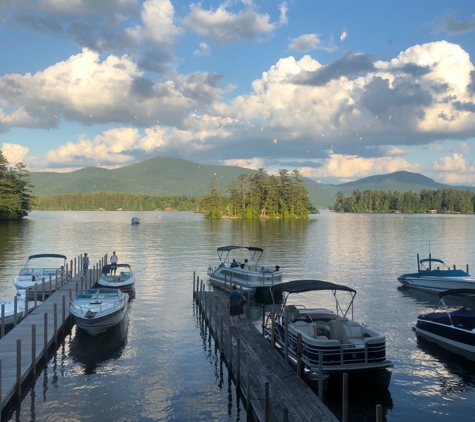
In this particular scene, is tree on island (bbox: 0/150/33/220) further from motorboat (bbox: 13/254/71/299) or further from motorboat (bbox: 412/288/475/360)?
motorboat (bbox: 412/288/475/360)

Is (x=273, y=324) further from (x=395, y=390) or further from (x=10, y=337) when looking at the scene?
(x=10, y=337)

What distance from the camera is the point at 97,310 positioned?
25.8 meters

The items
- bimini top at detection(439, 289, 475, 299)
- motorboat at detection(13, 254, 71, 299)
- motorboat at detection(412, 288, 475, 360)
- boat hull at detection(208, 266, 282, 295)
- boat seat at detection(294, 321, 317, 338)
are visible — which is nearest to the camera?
boat seat at detection(294, 321, 317, 338)

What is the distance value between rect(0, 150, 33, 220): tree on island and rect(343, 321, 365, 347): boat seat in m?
133

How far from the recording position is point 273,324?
22562 mm

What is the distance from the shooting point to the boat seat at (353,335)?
1890 centimetres

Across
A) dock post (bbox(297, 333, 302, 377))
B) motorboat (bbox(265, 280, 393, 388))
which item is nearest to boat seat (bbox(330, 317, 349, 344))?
motorboat (bbox(265, 280, 393, 388))

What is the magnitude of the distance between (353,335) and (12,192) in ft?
463

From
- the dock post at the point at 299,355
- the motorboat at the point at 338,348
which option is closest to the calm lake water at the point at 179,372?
the motorboat at the point at 338,348

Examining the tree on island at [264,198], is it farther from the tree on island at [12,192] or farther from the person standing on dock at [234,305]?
the person standing on dock at [234,305]

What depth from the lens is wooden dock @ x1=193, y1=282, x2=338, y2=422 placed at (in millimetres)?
14758

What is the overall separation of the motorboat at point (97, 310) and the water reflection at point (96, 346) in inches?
23.7

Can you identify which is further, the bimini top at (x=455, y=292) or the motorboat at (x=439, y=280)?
the motorboat at (x=439, y=280)

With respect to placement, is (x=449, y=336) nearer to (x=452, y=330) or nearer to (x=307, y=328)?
(x=452, y=330)
